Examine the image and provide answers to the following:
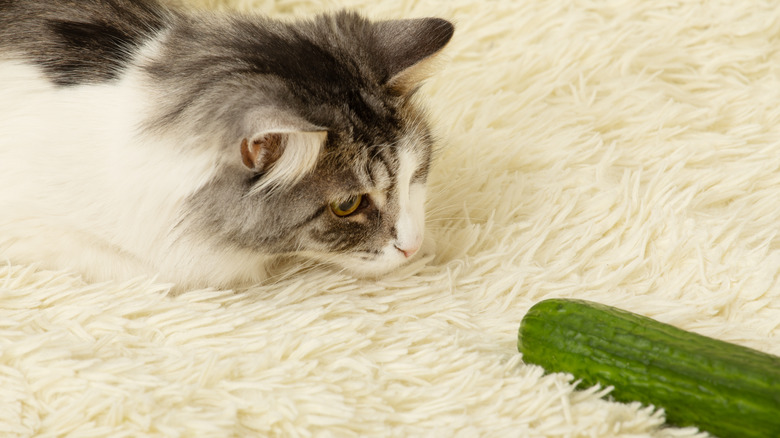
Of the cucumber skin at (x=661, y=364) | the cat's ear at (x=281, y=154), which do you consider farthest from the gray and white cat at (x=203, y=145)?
the cucumber skin at (x=661, y=364)

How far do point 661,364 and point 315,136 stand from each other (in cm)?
61

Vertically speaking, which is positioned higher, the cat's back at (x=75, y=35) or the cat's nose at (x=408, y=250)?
the cat's back at (x=75, y=35)

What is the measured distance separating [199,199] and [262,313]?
0.23 m

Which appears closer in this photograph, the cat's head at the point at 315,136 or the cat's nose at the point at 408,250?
the cat's head at the point at 315,136

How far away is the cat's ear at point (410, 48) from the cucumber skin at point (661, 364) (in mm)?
474

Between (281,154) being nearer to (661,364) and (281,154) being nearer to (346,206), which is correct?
(346,206)

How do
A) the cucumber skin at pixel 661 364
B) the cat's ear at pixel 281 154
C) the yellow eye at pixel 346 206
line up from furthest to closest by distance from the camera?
the yellow eye at pixel 346 206
the cat's ear at pixel 281 154
the cucumber skin at pixel 661 364

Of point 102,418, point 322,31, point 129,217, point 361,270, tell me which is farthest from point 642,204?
point 102,418

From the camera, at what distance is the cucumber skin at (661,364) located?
104 centimetres

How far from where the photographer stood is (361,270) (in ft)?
4.54

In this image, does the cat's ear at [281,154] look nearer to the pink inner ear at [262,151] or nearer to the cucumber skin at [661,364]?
the pink inner ear at [262,151]

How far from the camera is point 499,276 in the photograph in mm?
1473

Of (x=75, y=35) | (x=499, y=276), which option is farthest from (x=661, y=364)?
(x=75, y=35)

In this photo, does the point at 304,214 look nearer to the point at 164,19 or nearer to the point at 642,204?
the point at 164,19
